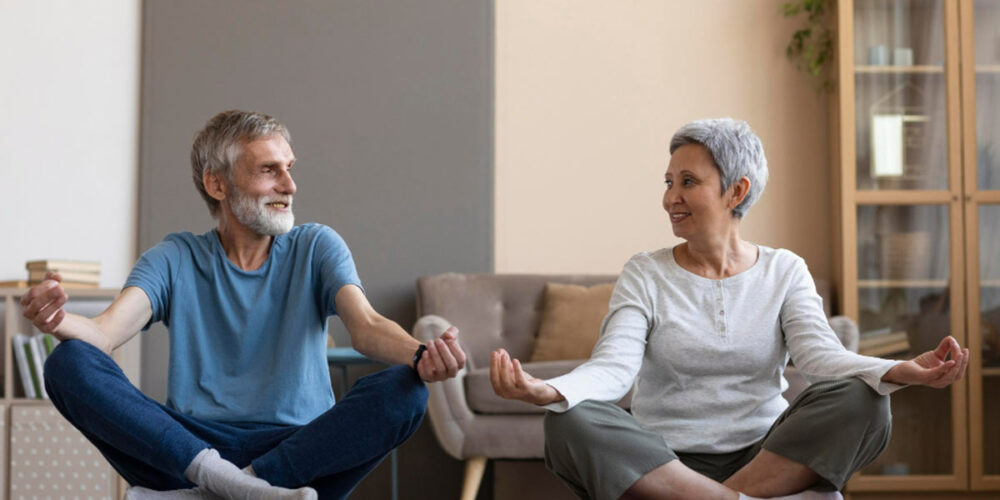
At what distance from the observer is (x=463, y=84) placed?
436cm

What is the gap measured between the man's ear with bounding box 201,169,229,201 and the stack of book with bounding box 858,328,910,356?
8.37ft

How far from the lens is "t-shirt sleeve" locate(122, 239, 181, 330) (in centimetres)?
213

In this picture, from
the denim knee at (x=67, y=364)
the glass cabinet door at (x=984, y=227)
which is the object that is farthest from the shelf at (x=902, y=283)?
the denim knee at (x=67, y=364)

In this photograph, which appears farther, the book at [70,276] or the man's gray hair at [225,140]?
the book at [70,276]

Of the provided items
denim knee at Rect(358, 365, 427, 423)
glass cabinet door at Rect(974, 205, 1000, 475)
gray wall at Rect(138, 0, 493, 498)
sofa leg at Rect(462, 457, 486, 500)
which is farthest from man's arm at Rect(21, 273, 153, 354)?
glass cabinet door at Rect(974, 205, 1000, 475)

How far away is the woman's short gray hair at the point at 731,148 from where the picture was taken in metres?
2.12

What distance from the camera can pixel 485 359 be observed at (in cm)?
391

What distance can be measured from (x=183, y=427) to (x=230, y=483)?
0.63 ft

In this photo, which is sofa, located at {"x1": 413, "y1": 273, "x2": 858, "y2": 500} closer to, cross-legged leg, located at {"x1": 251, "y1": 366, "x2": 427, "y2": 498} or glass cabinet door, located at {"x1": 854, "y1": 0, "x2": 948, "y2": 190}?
glass cabinet door, located at {"x1": 854, "y1": 0, "x2": 948, "y2": 190}

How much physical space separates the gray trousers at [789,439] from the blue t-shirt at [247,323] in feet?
1.82

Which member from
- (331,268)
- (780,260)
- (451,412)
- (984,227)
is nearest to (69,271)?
(451,412)

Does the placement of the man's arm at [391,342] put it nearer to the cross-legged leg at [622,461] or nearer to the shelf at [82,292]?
the cross-legged leg at [622,461]

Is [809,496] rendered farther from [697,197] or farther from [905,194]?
[905,194]

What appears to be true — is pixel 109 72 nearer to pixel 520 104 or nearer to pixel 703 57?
pixel 520 104
